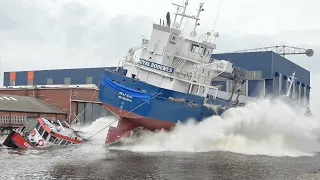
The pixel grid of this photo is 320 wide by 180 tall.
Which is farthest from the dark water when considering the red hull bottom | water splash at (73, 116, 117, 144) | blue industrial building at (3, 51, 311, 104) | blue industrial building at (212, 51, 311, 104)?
blue industrial building at (212, 51, 311, 104)

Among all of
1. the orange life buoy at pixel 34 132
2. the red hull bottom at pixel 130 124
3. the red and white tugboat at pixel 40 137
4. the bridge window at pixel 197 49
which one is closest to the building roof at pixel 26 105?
the red and white tugboat at pixel 40 137

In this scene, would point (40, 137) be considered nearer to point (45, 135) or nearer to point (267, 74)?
point (45, 135)

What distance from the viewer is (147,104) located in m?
30.9

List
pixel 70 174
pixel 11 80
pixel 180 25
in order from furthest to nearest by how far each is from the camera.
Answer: pixel 11 80 → pixel 180 25 → pixel 70 174

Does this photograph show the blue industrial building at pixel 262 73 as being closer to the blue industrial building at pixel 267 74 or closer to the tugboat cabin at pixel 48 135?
the blue industrial building at pixel 267 74

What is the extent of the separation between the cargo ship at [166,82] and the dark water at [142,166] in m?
4.28

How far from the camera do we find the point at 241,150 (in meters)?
30.7

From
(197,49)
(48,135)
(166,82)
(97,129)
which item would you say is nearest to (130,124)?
(166,82)

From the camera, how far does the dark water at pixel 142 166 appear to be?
18688 millimetres

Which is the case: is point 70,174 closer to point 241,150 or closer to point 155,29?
point 241,150

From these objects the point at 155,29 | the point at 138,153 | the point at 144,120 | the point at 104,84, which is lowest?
the point at 138,153

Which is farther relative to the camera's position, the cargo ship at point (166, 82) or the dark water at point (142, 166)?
the cargo ship at point (166, 82)

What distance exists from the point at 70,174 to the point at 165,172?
441 centimetres

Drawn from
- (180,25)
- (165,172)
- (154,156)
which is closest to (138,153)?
(154,156)
